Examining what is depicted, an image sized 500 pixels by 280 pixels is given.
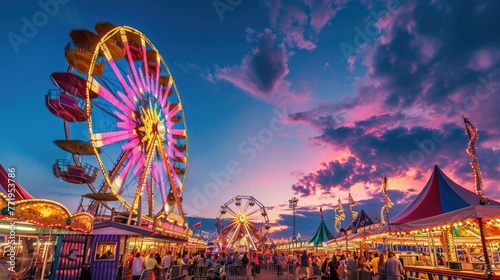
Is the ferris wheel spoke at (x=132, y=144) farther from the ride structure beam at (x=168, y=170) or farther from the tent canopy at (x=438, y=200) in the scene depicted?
the tent canopy at (x=438, y=200)


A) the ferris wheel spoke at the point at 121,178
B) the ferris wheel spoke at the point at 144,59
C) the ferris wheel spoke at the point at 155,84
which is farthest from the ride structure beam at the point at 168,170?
the ferris wheel spoke at the point at 144,59

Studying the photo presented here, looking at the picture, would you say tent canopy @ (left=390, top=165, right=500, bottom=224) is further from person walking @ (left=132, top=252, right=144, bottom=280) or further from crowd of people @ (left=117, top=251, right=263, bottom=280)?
person walking @ (left=132, top=252, right=144, bottom=280)

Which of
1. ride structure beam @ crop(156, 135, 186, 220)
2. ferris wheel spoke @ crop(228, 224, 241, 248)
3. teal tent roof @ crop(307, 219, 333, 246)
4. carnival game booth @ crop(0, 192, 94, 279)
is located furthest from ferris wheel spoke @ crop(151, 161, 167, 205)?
ferris wheel spoke @ crop(228, 224, 241, 248)

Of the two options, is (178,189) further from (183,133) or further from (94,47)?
(94,47)

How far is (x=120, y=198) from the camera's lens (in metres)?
18.8

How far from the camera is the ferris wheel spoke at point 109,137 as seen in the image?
15920 millimetres

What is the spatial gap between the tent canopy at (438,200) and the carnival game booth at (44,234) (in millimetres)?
13999

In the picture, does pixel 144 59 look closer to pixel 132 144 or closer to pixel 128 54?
pixel 128 54

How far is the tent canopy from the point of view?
41.6 feet

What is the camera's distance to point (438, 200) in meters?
13.4

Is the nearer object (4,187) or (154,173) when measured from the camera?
(4,187)

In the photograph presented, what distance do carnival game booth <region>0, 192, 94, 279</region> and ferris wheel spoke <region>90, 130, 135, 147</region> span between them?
4447 millimetres

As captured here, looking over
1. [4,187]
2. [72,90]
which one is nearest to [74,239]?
[4,187]

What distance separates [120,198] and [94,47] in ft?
30.1
